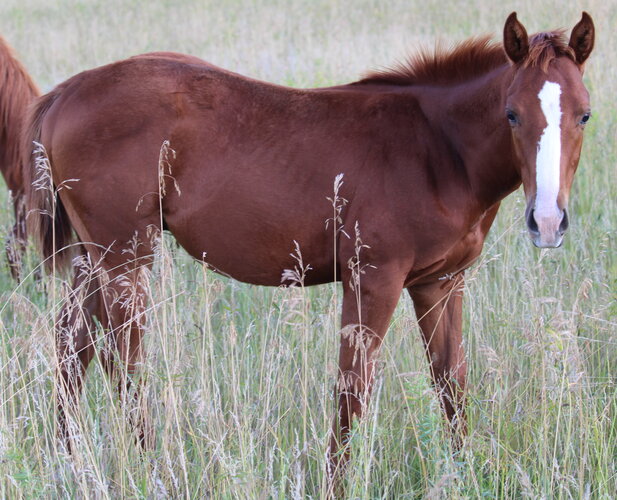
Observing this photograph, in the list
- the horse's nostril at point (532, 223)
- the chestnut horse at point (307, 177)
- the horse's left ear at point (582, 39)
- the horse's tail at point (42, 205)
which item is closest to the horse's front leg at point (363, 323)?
the chestnut horse at point (307, 177)

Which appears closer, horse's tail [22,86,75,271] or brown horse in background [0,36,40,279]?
horse's tail [22,86,75,271]

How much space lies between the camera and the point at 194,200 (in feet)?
10.9

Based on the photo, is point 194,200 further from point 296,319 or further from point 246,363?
point 296,319

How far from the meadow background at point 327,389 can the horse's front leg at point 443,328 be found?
0.11 metres

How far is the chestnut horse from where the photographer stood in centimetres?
307

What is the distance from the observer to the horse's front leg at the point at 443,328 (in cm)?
341

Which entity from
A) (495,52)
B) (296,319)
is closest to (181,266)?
(296,319)

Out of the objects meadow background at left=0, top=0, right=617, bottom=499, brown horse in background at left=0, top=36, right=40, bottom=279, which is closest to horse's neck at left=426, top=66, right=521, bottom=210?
meadow background at left=0, top=0, right=617, bottom=499

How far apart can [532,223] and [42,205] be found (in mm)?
2298

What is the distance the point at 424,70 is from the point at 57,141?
5.44 feet

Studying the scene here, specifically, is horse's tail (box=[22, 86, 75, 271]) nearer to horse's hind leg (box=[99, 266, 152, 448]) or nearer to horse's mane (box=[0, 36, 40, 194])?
horse's hind leg (box=[99, 266, 152, 448])

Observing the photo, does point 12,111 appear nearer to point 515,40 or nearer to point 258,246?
point 258,246

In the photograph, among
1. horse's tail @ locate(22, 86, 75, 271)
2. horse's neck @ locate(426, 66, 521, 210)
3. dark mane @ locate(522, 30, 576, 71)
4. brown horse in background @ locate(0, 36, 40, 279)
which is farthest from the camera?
brown horse in background @ locate(0, 36, 40, 279)

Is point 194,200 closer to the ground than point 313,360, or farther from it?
farther from it
